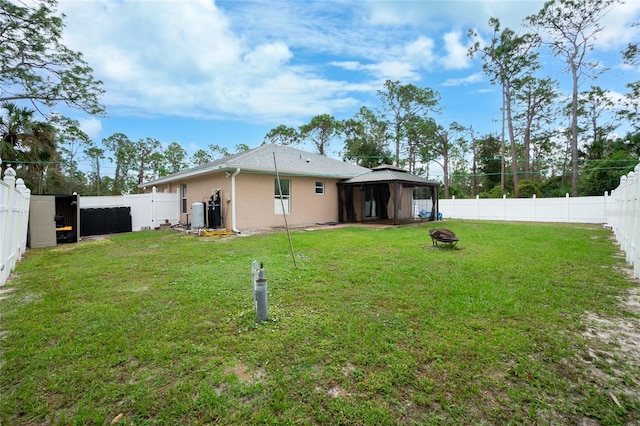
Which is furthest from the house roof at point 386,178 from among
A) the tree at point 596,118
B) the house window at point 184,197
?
the tree at point 596,118

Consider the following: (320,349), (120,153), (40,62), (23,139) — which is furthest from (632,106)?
(120,153)

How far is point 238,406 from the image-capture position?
1.89 metres

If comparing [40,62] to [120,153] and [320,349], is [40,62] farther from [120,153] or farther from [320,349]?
[120,153]

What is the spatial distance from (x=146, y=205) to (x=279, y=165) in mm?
6402

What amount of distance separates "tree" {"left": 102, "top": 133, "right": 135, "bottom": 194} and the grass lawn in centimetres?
3158

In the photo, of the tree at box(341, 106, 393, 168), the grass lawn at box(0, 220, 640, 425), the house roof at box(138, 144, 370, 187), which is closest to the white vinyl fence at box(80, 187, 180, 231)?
the house roof at box(138, 144, 370, 187)

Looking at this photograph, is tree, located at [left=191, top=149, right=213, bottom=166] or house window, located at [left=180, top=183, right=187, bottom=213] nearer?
house window, located at [left=180, top=183, right=187, bottom=213]

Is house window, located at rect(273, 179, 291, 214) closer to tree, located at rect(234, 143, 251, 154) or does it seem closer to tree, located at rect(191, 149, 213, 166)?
tree, located at rect(234, 143, 251, 154)

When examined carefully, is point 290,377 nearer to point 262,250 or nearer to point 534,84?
point 262,250

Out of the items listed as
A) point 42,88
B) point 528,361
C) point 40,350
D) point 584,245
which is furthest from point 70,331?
point 42,88

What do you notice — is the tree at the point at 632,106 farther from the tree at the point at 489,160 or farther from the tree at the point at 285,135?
the tree at the point at 285,135

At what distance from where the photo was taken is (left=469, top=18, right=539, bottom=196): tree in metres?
21.8

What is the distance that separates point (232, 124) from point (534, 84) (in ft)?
81.3

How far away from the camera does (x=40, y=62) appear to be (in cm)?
1343
